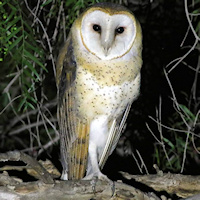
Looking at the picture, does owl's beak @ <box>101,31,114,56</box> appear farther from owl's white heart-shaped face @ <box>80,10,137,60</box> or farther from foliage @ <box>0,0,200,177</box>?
foliage @ <box>0,0,200,177</box>

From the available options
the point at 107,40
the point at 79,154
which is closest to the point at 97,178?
the point at 79,154

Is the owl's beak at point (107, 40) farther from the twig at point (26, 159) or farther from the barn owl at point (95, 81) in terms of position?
the twig at point (26, 159)

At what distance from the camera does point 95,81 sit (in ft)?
5.49

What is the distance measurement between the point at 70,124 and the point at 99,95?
0.19m

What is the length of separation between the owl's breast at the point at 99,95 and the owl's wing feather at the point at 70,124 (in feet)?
0.11

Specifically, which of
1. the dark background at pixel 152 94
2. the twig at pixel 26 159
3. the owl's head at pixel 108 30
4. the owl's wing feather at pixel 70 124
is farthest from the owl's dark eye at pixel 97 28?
the dark background at pixel 152 94

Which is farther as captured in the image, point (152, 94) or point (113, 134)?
point (152, 94)

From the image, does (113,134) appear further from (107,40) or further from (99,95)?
(107,40)

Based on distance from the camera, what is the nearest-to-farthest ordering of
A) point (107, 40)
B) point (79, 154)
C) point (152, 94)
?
point (107, 40)
point (79, 154)
point (152, 94)

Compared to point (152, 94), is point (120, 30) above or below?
above

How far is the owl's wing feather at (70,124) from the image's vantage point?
1756 mm

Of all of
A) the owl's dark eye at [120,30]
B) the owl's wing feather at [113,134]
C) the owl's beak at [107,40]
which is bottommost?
the owl's wing feather at [113,134]

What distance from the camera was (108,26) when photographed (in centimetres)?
160

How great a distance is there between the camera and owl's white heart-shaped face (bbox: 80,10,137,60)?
1.60m
